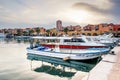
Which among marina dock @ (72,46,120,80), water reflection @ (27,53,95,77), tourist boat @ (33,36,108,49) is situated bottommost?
water reflection @ (27,53,95,77)

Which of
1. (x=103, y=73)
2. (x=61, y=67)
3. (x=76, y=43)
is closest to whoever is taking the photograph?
(x=103, y=73)

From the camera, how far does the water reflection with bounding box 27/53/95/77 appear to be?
18958 mm

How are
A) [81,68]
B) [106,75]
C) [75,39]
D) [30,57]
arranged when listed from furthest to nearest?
[75,39]
[30,57]
[81,68]
[106,75]

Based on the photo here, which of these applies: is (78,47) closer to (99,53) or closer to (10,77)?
(99,53)

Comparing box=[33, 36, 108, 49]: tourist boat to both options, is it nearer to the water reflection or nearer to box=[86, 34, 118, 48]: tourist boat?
box=[86, 34, 118, 48]: tourist boat

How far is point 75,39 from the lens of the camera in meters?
33.0

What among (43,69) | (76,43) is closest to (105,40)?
(76,43)

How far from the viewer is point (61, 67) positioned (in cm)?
2138

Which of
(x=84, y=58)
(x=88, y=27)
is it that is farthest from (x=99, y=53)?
(x=88, y=27)

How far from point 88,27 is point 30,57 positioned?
114621 millimetres

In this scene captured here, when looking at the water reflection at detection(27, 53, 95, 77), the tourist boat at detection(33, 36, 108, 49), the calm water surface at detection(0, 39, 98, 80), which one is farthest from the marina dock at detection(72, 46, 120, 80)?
the tourist boat at detection(33, 36, 108, 49)

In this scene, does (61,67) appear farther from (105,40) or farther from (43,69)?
(105,40)

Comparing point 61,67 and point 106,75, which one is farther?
point 61,67

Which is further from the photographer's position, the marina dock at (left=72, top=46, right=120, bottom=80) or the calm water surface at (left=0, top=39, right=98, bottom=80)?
the calm water surface at (left=0, top=39, right=98, bottom=80)
